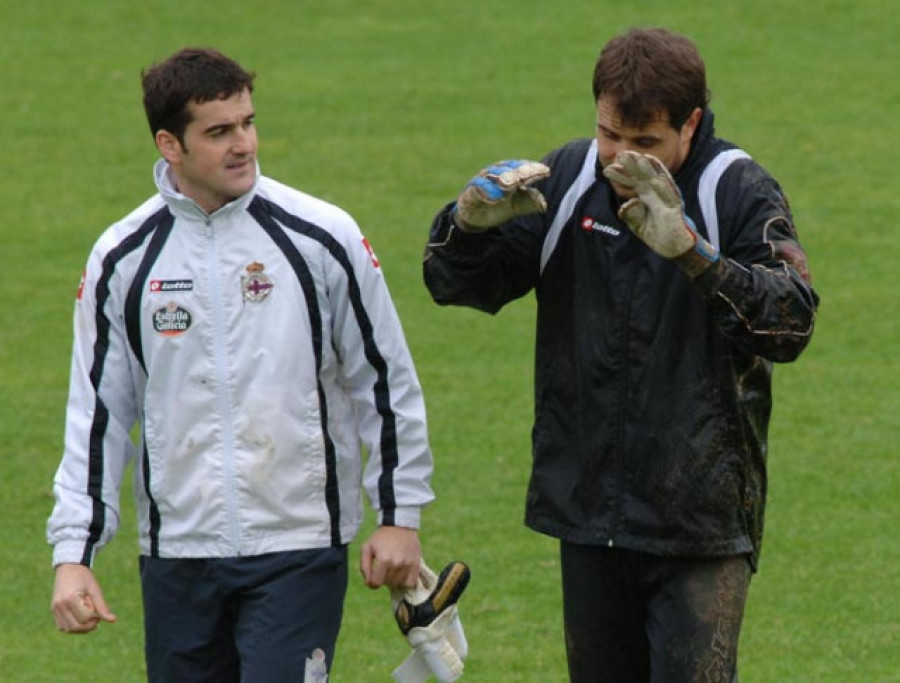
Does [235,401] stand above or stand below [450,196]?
below

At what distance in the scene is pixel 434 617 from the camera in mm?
5289

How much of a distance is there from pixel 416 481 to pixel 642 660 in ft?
2.38

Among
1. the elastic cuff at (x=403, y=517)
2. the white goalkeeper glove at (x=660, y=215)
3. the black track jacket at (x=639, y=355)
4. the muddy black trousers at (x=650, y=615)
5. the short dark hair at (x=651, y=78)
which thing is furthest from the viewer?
the elastic cuff at (x=403, y=517)

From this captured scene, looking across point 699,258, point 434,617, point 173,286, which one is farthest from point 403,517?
point 699,258

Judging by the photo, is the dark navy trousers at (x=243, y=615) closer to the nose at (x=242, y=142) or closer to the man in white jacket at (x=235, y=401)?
the man in white jacket at (x=235, y=401)

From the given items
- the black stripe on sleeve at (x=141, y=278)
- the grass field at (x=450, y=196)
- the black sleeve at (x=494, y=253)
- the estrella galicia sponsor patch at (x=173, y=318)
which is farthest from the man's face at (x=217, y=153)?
the grass field at (x=450, y=196)

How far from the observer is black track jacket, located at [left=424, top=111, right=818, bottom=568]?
16.3ft

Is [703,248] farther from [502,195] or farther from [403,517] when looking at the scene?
[403,517]

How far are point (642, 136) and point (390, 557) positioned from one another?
1.17m

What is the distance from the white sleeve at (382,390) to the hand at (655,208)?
0.74 metres

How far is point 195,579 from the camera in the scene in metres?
5.23

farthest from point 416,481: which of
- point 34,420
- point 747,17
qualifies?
point 747,17

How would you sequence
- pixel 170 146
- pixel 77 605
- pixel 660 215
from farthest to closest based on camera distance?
pixel 170 146 < pixel 77 605 < pixel 660 215

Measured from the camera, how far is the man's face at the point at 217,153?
5160 mm
